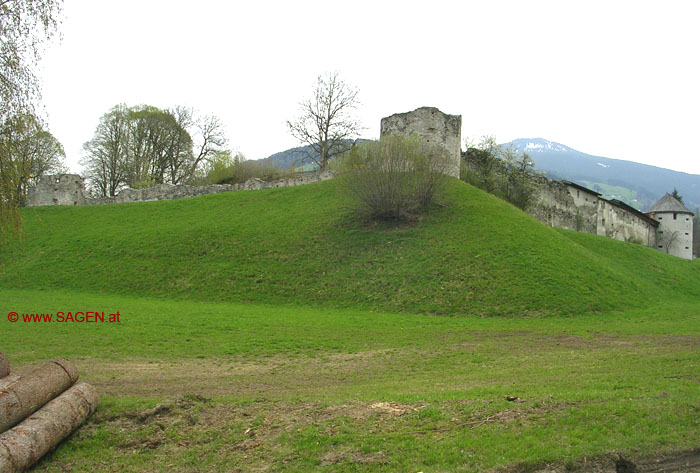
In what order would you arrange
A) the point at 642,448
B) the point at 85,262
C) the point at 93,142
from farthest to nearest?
the point at 93,142 → the point at 85,262 → the point at 642,448

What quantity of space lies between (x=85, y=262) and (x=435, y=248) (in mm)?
18784

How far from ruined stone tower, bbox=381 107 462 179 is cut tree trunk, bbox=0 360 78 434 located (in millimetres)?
29761

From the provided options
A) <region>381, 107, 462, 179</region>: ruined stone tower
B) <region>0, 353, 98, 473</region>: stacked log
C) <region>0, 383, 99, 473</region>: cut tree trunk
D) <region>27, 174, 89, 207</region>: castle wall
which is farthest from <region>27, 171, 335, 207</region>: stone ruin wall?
<region>0, 383, 99, 473</region>: cut tree trunk

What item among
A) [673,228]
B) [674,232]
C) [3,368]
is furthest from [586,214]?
[3,368]

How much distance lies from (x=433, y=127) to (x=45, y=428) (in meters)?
31.9

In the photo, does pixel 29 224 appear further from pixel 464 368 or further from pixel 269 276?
pixel 464 368

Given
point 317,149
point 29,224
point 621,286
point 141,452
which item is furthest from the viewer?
point 317,149

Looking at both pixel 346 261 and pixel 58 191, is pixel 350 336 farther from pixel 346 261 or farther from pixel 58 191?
pixel 58 191

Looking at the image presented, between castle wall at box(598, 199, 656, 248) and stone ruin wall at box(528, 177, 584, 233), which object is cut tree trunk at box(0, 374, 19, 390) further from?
castle wall at box(598, 199, 656, 248)

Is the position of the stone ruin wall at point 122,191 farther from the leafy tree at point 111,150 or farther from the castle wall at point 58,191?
the leafy tree at point 111,150

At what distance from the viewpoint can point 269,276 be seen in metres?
25.5

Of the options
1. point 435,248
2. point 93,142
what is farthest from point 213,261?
point 93,142

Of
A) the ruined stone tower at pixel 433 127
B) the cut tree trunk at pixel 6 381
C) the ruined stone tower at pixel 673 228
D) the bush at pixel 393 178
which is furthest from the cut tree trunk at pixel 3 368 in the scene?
the ruined stone tower at pixel 673 228

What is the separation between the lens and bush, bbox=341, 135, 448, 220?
29.7 meters
